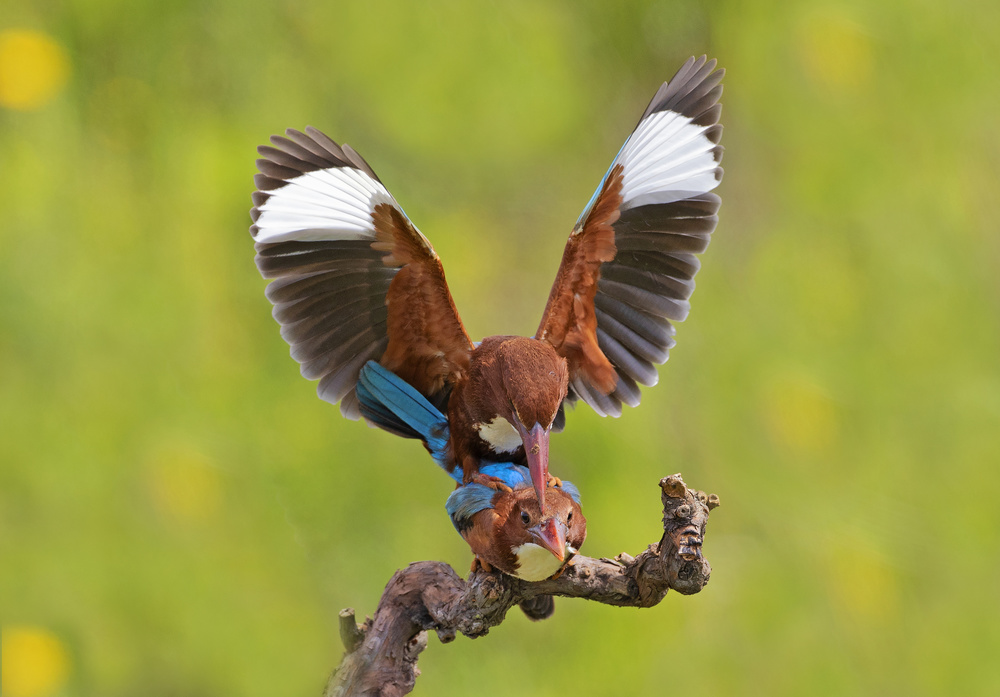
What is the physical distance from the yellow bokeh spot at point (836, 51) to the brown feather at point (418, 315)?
1303 mm

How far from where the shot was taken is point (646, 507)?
5.66 feet

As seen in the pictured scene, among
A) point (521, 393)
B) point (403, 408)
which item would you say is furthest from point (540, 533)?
point (403, 408)

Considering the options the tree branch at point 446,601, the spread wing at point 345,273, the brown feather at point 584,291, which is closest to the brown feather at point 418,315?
the spread wing at point 345,273

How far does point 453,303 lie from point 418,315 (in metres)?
A: 0.04

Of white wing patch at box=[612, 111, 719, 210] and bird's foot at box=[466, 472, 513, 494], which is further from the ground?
white wing patch at box=[612, 111, 719, 210]

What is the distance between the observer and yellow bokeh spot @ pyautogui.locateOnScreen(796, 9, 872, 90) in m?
1.98

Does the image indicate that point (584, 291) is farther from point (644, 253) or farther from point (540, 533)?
point (540, 533)

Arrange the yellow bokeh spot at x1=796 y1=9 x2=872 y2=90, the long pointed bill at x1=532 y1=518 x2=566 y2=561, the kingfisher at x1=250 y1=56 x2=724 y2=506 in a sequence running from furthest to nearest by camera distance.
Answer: the yellow bokeh spot at x1=796 y1=9 x2=872 y2=90
the kingfisher at x1=250 y1=56 x2=724 y2=506
the long pointed bill at x1=532 y1=518 x2=566 y2=561

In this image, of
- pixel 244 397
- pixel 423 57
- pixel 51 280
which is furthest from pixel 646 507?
pixel 51 280

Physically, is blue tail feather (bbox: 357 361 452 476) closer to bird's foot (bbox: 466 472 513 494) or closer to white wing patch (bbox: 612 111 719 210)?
bird's foot (bbox: 466 472 513 494)

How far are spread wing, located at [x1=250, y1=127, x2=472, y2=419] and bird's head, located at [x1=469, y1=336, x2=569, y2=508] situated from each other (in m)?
0.07

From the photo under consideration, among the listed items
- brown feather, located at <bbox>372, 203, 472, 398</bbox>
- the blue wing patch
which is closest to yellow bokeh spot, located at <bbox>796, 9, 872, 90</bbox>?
brown feather, located at <bbox>372, 203, 472, 398</bbox>

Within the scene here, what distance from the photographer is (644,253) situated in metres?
1.11

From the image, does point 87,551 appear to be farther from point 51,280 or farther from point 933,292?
point 933,292
